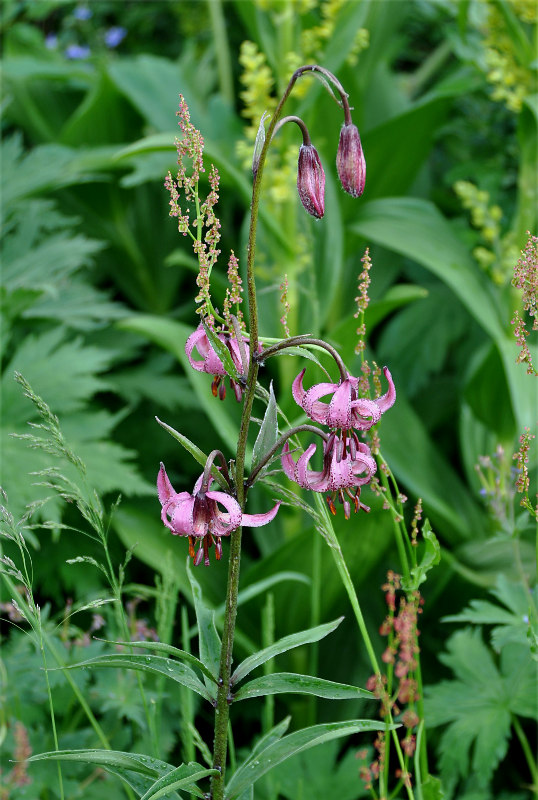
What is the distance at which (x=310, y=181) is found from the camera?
705mm

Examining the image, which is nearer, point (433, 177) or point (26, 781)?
point (26, 781)

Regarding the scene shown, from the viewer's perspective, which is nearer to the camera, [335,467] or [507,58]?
[335,467]

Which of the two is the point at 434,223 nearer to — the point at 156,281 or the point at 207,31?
the point at 156,281

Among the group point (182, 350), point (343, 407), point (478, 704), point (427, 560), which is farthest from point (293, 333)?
point (343, 407)

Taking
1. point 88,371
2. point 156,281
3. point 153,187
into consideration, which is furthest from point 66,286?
point 153,187

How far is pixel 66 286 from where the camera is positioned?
2.00 m

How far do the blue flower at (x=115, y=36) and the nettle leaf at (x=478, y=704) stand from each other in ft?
9.37

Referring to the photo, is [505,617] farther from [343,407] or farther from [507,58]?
[507,58]

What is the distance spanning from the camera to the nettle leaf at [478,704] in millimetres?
1175

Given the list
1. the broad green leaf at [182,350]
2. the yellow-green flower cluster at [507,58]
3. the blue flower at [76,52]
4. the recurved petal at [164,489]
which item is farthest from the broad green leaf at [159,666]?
the blue flower at [76,52]

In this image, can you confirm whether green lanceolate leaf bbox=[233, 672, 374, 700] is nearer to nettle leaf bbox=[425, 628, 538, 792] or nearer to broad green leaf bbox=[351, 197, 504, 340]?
nettle leaf bbox=[425, 628, 538, 792]

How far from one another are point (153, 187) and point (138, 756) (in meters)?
2.17

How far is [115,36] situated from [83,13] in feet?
0.54

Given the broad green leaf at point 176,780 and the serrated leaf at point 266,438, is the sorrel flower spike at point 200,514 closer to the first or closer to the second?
the serrated leaf at point 266,438
